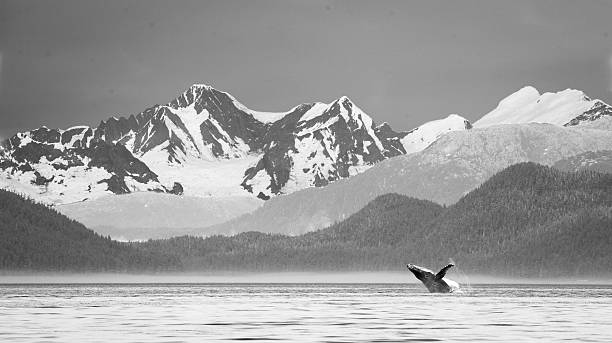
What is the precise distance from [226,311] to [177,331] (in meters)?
38.8

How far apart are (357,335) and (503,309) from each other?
50621mm

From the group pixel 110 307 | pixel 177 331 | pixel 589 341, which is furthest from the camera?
pixel 110 307

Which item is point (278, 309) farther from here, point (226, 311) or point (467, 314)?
point (467, 314)

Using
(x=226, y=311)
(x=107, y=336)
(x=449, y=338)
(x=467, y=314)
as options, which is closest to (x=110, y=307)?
(x=226, y=311)

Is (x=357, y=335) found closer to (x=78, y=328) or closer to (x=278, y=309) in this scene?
(x=78, y=328)

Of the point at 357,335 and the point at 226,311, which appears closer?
the point at 357,335

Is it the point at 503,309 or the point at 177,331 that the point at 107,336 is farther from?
the point at 503,309

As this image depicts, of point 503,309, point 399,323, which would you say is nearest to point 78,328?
point 399,323

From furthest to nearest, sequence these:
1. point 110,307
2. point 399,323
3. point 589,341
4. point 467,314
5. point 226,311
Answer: point 110,307 → point 226,311 → point 467,314 → point 399,323 → point 589,341

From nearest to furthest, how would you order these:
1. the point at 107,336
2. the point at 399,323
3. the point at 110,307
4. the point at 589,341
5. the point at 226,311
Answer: the point at 589,341, the point at 107,336, the point at 399,323, the point at 226,311, the point at 110,307

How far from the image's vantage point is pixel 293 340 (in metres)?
87.1

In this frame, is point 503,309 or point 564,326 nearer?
point 564,326

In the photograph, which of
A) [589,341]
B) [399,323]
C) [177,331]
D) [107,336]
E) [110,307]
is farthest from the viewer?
[110,307]

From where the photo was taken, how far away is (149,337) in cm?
8988
